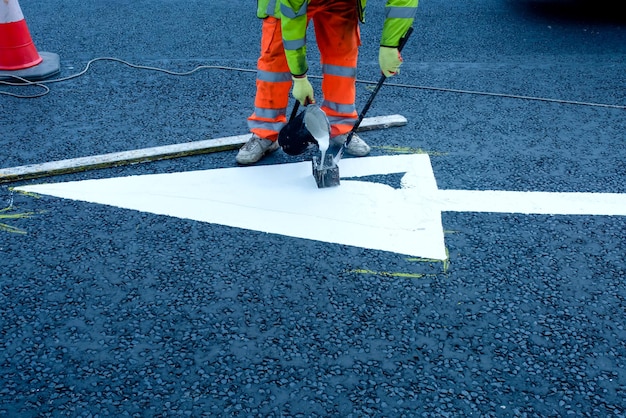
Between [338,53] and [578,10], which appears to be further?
[578,10]

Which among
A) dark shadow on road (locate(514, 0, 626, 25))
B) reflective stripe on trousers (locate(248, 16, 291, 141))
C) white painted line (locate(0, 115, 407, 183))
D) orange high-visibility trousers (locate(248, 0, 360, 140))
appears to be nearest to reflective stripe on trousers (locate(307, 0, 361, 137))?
orange high-visibility trousers (locate(248, 0, 360, 140))

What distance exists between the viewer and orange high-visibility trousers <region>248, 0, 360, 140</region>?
3.45 metres

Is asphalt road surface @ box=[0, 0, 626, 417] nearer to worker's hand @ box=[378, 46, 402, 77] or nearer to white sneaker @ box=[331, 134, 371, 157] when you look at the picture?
white sneaker @ box=[331, 134, 371, 157]

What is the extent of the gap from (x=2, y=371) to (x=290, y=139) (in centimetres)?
203

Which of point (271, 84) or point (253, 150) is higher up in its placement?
point (271, 84)

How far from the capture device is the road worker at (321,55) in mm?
3127

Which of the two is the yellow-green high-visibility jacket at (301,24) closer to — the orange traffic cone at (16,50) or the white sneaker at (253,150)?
the white sneaker at (253,150)

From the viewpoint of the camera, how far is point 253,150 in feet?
12.2

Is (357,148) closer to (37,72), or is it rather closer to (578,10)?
(37,72)

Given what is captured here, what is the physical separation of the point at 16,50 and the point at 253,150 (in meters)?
2.74

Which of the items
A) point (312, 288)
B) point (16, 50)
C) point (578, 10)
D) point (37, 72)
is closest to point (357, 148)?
point (312, 288)

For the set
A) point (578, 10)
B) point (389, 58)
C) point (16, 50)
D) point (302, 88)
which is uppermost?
point (389, 58)

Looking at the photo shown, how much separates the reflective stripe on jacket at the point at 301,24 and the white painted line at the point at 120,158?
935 mm

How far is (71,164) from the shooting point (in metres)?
3.59
